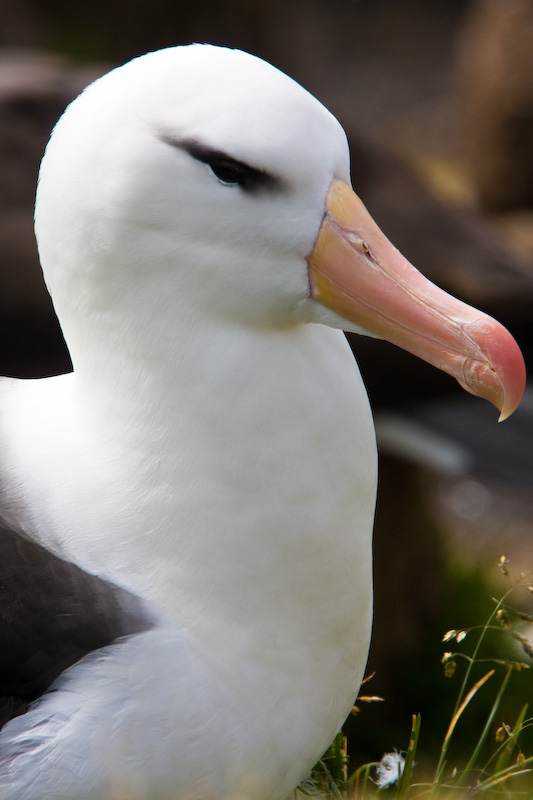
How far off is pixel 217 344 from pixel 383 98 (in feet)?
39.0

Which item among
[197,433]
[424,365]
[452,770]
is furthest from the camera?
[424,365]

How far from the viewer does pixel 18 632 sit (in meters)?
1.94

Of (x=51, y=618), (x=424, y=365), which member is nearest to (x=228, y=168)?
(x=51, y=618)

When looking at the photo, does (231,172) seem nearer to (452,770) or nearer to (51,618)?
(51,618)

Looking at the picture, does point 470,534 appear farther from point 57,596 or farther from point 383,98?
point 383,98

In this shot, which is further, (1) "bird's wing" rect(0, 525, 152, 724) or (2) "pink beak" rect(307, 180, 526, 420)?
(1) "bird's wing" rect(0, 525, 152, 724)

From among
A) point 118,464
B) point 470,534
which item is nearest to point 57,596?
point 118,464

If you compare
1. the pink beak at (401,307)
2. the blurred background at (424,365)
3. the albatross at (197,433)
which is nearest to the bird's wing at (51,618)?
the albatross at (197,433)

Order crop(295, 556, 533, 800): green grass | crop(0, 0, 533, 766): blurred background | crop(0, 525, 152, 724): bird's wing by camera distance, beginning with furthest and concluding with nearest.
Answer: crop(0, 0, 533, 766): blurred background → crop(295, 556, 533, 800): green grass → crop(0, 525, 152, 724): bird's wing

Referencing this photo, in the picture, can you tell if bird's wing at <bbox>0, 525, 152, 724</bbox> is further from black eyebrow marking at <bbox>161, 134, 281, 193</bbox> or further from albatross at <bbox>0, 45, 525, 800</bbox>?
black eyebrow marking at <bbox>161, 134, 281, 193</bbox>

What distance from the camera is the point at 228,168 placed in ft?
5.82

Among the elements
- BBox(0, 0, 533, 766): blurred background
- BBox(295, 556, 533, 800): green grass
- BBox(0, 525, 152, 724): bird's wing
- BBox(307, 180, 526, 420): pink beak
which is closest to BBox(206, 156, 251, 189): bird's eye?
BBox(307, 180, 526, 420): pink beak

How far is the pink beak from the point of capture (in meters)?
1.83

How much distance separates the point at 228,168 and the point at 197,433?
1.53ft
